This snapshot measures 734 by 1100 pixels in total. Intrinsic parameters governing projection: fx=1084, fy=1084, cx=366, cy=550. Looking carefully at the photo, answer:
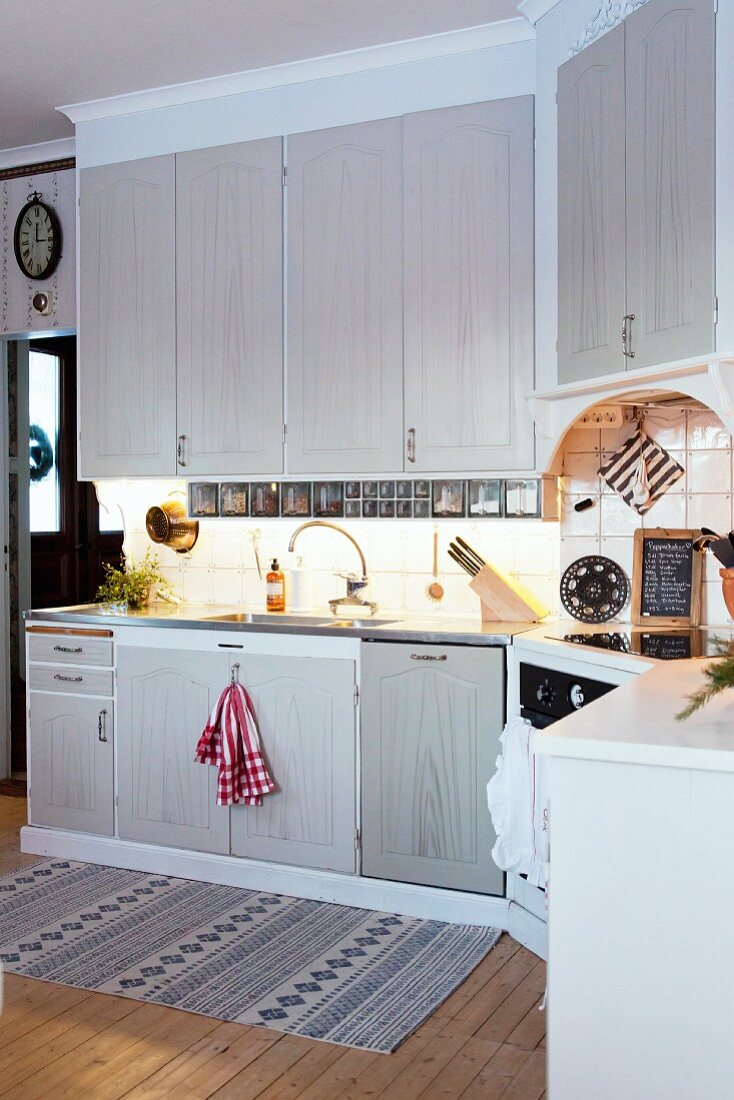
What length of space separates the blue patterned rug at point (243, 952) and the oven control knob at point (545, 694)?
757 millimetres

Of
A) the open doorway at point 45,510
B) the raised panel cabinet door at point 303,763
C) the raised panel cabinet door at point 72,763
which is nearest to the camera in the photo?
the raised panel cabinet door at point 303,763

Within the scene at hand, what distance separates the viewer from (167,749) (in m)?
3.88

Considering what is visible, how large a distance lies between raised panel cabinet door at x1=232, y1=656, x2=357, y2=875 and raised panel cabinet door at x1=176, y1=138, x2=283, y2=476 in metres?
0.77

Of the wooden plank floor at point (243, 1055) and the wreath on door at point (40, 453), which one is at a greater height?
the wreath on door at point (40, 453)

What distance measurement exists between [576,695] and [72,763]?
2.06m

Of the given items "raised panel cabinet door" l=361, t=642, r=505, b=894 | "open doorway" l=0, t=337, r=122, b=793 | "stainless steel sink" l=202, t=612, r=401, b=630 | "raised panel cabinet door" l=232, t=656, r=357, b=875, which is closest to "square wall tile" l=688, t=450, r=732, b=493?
"raised panel cabinet door" l=361, t=642, r=505, b=894

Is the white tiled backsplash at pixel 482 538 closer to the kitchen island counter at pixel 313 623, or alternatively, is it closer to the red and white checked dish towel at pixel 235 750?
the kitchen island counter at pixel 313 623

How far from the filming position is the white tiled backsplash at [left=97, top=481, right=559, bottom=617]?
149 inches

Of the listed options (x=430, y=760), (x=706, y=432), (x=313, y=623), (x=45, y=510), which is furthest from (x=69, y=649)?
(x=706, y=432)

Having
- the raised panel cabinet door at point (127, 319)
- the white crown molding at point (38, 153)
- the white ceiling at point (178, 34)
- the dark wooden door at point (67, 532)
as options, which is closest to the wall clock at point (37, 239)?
the white crown molding at point (38, 153)

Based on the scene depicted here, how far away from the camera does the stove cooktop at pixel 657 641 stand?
280 cm

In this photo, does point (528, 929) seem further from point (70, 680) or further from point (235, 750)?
point (70, 680)

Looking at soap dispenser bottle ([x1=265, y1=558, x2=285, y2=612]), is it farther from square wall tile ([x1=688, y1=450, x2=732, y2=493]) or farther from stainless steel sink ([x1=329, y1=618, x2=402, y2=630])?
square wall tile ([x1=688, y1=450, x2=732, y2=493])

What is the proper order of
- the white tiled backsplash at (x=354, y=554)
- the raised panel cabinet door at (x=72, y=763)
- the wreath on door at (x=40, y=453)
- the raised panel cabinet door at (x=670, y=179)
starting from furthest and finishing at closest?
the wreath on door at (x=40, y=453), the raised panel cabinet door at (x=72, y=763), the white tiled backsplash at (x=354, y=554), the raised panel cabinet door at (x=670, y=179)
